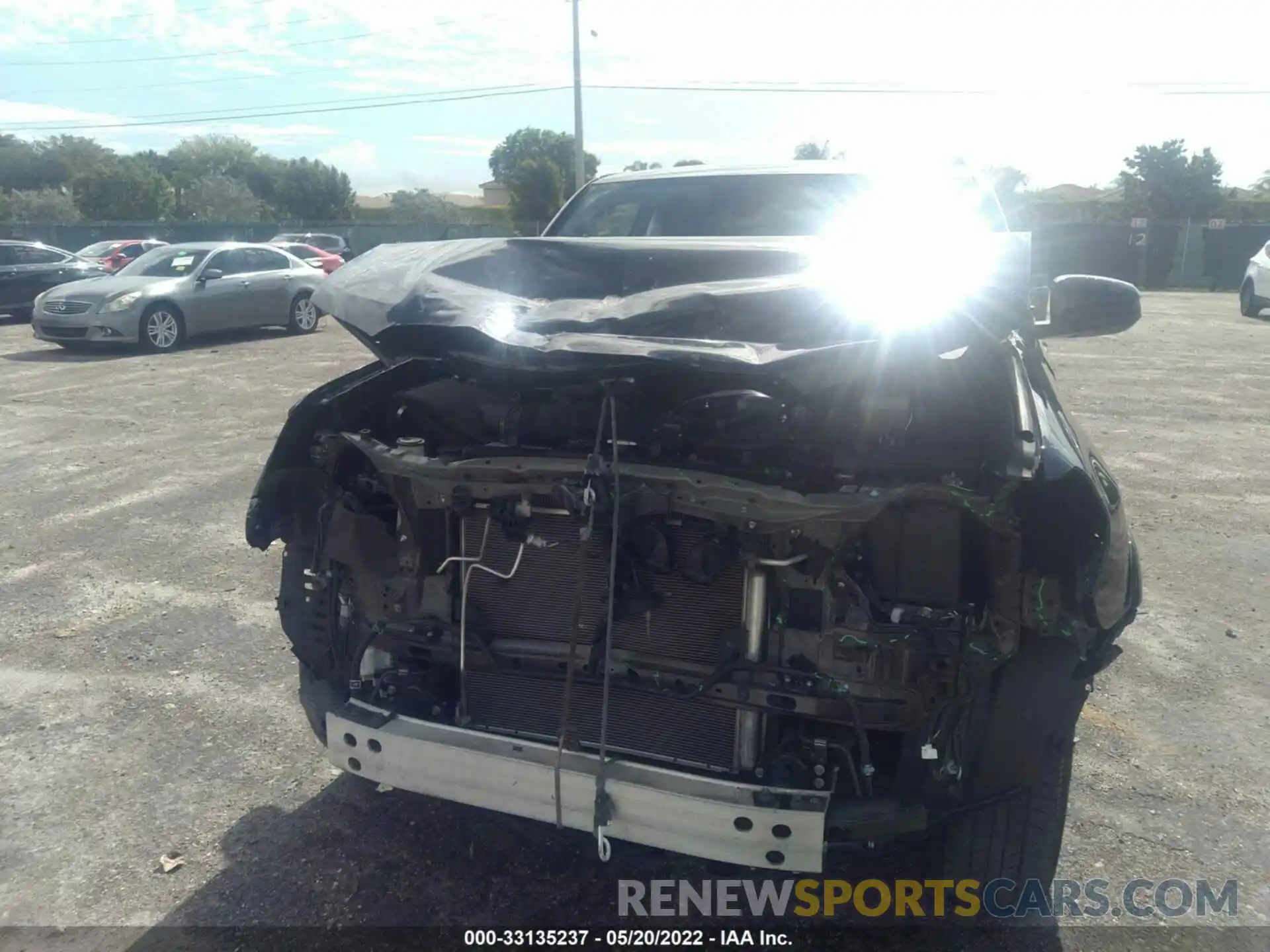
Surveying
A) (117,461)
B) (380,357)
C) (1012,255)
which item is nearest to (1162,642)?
(1012,255)

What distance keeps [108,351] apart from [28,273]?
16.1 ft

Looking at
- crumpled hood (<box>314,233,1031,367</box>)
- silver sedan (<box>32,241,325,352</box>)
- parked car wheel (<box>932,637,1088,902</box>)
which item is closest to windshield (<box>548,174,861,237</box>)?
crumpled hood (<box>314,233,1031,367</box>)

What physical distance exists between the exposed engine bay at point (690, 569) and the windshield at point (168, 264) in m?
12.8

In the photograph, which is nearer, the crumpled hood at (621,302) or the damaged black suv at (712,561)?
the damaged black suv at (712,561)

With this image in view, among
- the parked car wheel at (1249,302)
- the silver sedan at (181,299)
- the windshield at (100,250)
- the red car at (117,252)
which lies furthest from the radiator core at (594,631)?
the windshield at (100,250)

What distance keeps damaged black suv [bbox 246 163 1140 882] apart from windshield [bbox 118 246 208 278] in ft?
41.5

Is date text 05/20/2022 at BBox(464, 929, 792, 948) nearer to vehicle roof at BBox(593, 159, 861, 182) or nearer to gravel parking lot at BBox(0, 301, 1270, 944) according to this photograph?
gravel parking lot at BBox(0, 301, 1270, 944)

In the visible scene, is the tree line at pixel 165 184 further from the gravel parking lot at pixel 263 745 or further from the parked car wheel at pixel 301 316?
the gravel parking lot at pixel 263 745

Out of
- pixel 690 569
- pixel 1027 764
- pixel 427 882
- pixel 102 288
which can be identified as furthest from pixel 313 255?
pixel 1027 764

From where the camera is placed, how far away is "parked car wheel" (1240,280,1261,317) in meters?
19.0

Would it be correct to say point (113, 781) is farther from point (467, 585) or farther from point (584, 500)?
point (584, 500)

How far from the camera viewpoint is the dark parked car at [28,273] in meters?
16.8

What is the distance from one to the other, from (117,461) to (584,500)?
6206 mm

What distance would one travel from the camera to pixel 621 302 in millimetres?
2838
